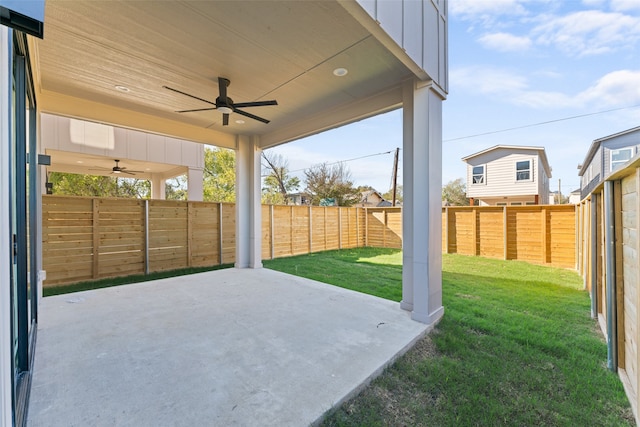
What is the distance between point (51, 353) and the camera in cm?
234

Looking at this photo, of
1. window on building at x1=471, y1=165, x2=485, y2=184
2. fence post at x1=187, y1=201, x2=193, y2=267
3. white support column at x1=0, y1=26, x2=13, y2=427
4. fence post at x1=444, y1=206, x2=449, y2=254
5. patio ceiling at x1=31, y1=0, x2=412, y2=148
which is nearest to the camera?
white support column at x1=0, y1=26, x2=13, y2=427

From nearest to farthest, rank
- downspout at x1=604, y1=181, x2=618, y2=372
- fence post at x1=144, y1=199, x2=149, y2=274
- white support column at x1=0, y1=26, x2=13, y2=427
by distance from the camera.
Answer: white support column at x1=0, y1=26, x2=13, y2=427
downspout at x1=604, y1=181, x2=618, y2=372
fence post at x1=144, y1=199, x2=149, y2=274

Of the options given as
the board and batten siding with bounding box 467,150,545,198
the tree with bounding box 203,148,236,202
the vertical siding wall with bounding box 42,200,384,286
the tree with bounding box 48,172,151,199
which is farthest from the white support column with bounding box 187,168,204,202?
the board and batten siding with bounding box 467,150,545,198

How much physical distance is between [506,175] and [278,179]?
43.7 ft

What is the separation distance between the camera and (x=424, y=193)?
315 centimetres

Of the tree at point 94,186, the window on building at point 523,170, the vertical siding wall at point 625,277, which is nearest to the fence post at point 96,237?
the vertical siding wall at point 625,277

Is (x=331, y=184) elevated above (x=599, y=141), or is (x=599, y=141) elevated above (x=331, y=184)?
(x=599, y=141)

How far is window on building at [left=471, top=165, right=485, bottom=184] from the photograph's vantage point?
13562 millimetres

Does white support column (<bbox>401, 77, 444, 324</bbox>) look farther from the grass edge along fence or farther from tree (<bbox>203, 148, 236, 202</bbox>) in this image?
tree (<bbox>203, 148, 236, 202</bbox>)

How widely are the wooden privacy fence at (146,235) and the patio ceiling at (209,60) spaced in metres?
1.93

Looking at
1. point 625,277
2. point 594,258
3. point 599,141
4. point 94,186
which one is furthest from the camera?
point 94,186

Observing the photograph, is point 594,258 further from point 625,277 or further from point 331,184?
point 331,184

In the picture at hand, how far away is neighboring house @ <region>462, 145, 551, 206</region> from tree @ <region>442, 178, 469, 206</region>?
11.3 meters

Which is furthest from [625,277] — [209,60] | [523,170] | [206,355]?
[523,170]
